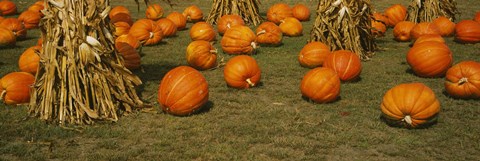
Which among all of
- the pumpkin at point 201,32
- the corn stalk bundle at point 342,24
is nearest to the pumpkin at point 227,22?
the pumpkin at point 201,32

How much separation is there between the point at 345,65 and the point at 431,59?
1.45 metres

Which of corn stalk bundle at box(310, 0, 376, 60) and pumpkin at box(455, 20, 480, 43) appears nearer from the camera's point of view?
corn stalk bundle at box(310, 0, 376, 60)

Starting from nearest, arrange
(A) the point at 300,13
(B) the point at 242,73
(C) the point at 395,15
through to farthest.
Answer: (B) the point at 242,73
(C) the point at 395,15
(A) the point at 300,13

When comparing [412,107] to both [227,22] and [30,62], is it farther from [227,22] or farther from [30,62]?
[227,22]

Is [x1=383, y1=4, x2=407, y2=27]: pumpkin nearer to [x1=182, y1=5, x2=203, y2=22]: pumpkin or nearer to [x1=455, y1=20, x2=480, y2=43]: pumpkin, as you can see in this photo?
[x1=455, y1=20, x2=480, y2=43]: pumpkin

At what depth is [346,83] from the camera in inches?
296

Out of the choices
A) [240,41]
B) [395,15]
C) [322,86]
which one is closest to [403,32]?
[395,15]

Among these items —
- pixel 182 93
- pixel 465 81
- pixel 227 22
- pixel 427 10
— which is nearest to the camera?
pixel 182 93

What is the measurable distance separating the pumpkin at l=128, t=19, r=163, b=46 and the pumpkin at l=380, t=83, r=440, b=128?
6.29 meters

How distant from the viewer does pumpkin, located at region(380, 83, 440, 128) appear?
211 inches

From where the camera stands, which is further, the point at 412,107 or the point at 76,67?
the point at 76,67

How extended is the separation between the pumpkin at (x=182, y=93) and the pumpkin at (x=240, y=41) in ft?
11.7

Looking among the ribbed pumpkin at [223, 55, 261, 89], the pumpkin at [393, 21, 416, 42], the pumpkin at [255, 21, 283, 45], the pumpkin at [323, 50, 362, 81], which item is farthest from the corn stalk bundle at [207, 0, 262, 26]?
the ribbed pumpkin at [223, 55, 261, 89]

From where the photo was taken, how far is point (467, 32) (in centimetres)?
1058
